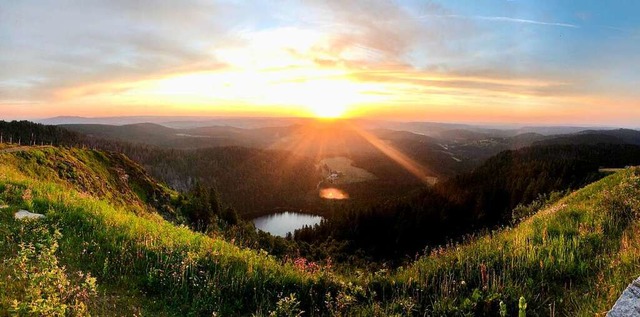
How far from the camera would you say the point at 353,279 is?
10.7 metres

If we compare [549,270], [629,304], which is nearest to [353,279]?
[549,270]

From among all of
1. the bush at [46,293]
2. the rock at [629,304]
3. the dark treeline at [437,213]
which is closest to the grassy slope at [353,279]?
the bush at [46,293]

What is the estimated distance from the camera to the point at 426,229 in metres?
117

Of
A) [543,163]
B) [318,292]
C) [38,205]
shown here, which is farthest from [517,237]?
[543,163]

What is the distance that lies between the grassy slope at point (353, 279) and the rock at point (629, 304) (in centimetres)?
97

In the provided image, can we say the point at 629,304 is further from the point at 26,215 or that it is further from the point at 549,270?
the point at 26,215

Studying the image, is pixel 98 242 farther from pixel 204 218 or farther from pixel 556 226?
pixel 204 218

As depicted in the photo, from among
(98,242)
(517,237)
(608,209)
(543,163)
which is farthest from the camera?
(543,163)

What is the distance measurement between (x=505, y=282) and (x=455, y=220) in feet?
404

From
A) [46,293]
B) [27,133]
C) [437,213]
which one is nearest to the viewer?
[46,293]

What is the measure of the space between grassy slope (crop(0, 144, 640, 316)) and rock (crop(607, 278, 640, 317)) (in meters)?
0.97

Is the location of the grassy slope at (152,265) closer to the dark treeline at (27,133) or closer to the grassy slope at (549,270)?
the grassy slope at (549,270)

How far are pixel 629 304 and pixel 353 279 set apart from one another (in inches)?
272

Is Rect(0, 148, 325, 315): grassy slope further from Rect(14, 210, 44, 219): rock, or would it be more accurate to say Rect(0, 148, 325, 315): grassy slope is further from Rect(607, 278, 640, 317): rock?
Rect(607, 278, 640, 317): rock
